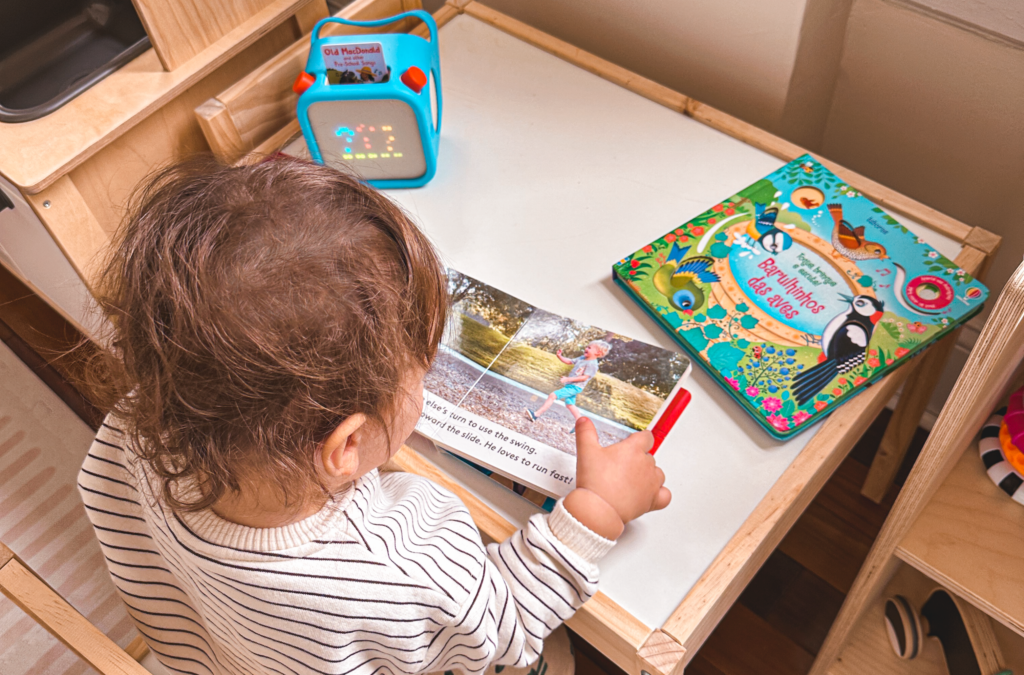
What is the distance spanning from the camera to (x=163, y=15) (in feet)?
2.90

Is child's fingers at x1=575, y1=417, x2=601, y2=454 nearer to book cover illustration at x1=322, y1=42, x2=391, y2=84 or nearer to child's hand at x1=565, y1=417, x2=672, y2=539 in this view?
child's hand at x1=565, y1=417, x2=672, y2=539

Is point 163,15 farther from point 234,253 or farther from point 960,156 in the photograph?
point 960,156

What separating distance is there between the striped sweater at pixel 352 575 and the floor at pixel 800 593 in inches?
23.0

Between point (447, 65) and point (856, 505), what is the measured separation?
940mm

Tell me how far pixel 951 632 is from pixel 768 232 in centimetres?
51

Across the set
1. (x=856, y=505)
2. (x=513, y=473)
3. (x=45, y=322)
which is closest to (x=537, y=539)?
(x=513, y=473)

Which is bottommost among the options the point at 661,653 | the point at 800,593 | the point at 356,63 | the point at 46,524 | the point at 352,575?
the point at 800,593

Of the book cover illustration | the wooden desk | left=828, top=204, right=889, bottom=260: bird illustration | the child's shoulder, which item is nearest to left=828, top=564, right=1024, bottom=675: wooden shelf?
the wooden desk

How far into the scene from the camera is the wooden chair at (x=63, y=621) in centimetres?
55

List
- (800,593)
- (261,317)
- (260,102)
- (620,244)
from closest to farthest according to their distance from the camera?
(261,317) < (620,244) < (260,102) < (800,593)

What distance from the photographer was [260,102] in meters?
0.97

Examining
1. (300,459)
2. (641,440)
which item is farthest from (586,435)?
(300,459)

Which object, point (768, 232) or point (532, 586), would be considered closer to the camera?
point (532, 586)

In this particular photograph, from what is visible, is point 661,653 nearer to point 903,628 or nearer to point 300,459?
point 300,459
